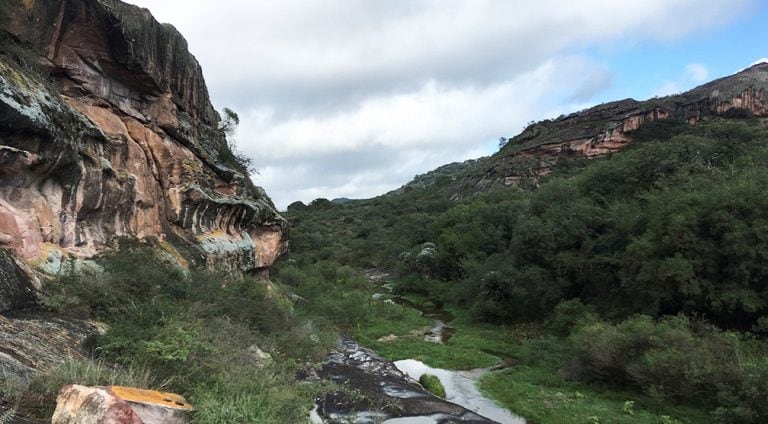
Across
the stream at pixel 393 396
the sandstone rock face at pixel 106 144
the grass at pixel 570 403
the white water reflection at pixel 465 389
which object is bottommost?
the white water reflection at pixel 465 389

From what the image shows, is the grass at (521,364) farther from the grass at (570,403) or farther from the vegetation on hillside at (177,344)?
the vegetation on hillside at (177,344)

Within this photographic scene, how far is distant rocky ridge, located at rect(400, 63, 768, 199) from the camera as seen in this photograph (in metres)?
71.6

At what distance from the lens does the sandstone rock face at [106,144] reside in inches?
446

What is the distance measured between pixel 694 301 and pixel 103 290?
20299 mm

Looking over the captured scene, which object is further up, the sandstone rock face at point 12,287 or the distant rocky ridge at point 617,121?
the distant rocky ridge at point 617,121

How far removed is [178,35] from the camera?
827 inches

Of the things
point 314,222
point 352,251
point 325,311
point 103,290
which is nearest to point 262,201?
point 325,311

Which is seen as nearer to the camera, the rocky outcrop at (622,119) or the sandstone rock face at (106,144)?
the sandstone rock face at (106,144)

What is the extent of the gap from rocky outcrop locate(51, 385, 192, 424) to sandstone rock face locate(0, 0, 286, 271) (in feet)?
20.5

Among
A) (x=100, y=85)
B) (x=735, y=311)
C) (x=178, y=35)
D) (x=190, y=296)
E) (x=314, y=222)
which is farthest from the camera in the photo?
(x=314, y=222)

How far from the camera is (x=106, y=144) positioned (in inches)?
617

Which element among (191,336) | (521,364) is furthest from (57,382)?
(521,364)

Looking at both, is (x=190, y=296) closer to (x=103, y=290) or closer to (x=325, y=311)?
(x=103, y=290)

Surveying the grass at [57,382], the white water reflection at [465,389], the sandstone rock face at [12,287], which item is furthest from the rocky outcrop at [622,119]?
the grass at [57,382]
